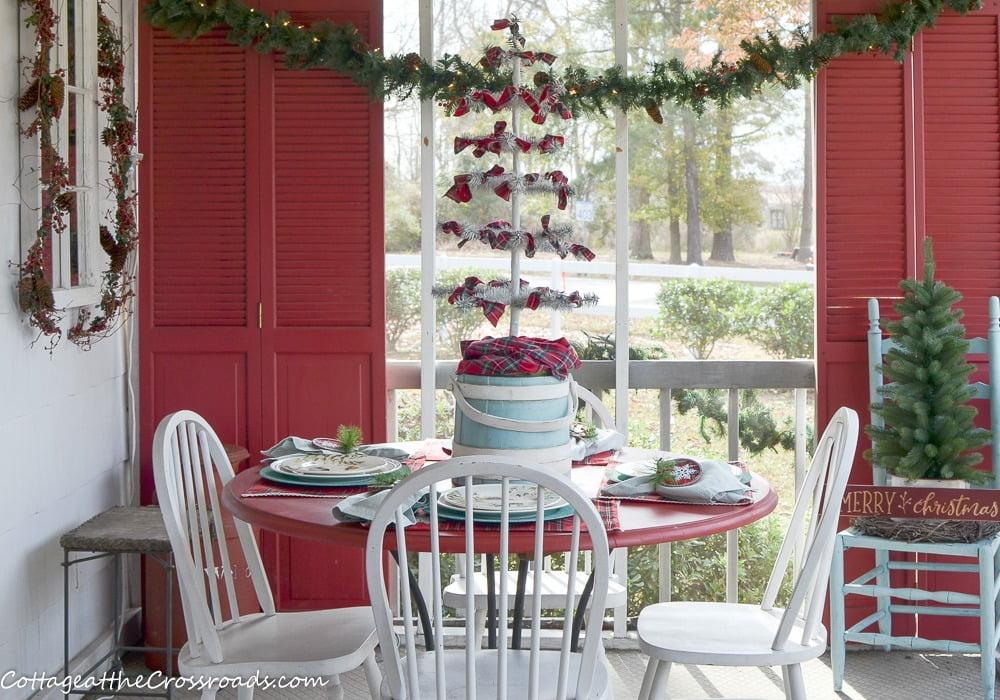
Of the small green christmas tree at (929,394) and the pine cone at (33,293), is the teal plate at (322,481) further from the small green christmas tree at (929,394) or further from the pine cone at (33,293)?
the small green christmas tree at (929,394)

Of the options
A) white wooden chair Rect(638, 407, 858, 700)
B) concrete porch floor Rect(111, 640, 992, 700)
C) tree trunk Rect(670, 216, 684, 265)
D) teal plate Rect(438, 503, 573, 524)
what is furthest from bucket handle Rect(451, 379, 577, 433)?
tree trunk Rect(670, 216, 684, 265)

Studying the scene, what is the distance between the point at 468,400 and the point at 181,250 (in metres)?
1.72

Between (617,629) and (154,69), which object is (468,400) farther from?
(154,69)

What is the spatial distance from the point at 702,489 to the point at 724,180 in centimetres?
190

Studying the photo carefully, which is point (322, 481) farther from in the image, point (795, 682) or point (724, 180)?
point (724, 180)

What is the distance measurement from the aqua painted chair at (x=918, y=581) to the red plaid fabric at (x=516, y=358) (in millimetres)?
1464

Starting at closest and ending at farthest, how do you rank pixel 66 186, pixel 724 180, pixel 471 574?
1. pixel 471 574
2. pixel 66 186
3. pixel 724 180

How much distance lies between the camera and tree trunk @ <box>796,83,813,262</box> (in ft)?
12.2

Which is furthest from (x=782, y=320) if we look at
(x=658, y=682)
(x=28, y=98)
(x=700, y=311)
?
(x=28, y=98)

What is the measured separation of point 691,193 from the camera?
379 cm

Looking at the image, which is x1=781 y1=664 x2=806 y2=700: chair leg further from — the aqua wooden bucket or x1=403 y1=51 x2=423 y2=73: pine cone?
x1=403 y1=51 x2=423 y2=73: pine cone

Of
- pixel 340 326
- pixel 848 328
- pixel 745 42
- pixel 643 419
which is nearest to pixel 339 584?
pixel 340 326

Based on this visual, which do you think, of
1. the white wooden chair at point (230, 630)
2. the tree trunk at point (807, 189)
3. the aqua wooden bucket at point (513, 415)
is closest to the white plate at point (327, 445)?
the white wooden chair at point (230, 630)

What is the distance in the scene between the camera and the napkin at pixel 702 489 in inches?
83.9
